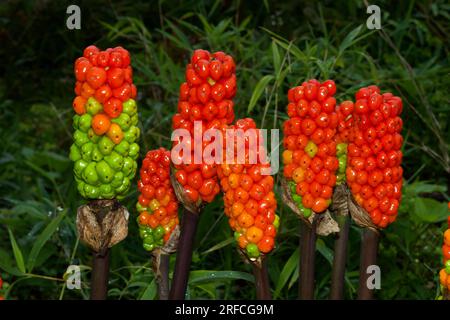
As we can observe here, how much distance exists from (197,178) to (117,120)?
130 mm

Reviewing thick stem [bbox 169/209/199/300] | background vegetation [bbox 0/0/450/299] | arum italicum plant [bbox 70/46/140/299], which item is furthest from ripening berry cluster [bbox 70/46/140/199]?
background vegetation [bbox 0/0/450/299]

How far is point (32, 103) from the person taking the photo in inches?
131

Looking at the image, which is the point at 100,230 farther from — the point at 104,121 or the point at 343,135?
the point at 343,135

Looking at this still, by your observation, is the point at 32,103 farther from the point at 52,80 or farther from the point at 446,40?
the point at 446,40

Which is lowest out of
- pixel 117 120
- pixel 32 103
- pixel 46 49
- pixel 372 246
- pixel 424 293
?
pixel 424 293

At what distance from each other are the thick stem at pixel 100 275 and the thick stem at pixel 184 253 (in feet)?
0.31

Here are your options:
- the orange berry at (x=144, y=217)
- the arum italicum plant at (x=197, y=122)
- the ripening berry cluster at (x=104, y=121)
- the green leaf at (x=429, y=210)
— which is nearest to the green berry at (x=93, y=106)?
the ripening berry cluster at (x=104, y=121)

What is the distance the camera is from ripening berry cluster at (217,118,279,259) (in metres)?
1.05

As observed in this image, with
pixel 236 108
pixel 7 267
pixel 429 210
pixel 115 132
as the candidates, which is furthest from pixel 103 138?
pixel 236 108

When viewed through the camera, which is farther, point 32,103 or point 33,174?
point 32,103

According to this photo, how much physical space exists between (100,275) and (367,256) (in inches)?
14.8

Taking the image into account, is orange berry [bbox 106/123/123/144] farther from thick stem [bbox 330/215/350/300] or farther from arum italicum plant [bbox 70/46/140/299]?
thick stem [bbox 330/215/350/300]

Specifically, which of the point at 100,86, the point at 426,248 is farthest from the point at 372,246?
the point at 426,248
